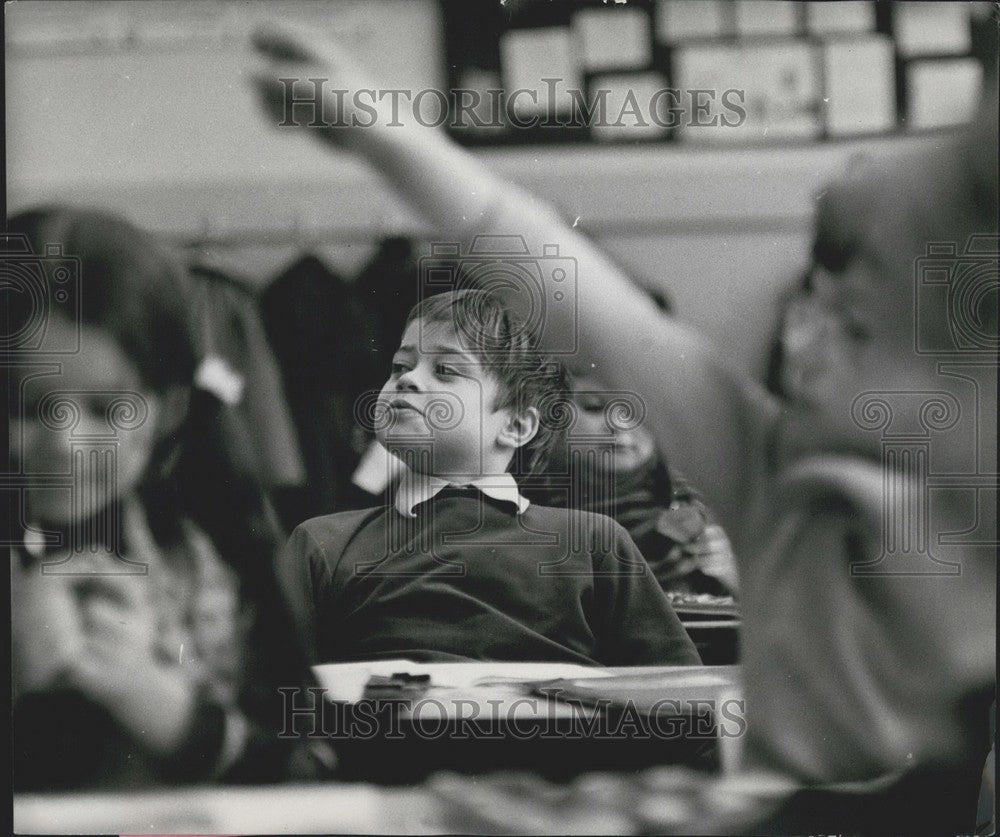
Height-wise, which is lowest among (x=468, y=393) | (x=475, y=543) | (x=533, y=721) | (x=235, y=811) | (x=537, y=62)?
(x=235, y=811)

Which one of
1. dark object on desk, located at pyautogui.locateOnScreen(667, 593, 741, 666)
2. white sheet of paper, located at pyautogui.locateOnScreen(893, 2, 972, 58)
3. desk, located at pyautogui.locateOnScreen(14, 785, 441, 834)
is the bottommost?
desk, located at pyautogui.locateOnScreen(14, 785, 441, 834)

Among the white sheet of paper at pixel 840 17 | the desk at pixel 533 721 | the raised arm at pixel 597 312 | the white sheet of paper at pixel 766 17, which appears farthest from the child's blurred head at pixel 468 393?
the white sheet of paper at pixel 840 17

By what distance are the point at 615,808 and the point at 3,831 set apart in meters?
1.60

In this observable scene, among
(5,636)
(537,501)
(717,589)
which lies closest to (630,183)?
(537,501)

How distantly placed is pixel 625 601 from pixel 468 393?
2.12ft

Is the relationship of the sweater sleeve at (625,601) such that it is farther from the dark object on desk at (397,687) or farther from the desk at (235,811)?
the desk at (235,811)

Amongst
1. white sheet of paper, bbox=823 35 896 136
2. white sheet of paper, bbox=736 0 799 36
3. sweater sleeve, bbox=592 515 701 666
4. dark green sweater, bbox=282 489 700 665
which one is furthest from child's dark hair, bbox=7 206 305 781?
white sheet of paper, bbox=823 35 896 136

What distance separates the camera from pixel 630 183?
113 inches

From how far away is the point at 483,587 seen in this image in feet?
9.33

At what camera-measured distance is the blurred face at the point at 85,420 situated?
2.92m

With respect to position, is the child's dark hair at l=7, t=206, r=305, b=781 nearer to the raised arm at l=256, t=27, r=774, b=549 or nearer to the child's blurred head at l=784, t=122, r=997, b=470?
the raised arm at l=256, t=27, r=774, b=549

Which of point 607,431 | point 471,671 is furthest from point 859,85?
point 471,671

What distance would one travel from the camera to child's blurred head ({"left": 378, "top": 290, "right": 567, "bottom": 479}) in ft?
9.37

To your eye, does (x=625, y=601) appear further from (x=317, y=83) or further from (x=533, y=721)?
(x=317, y=83)
